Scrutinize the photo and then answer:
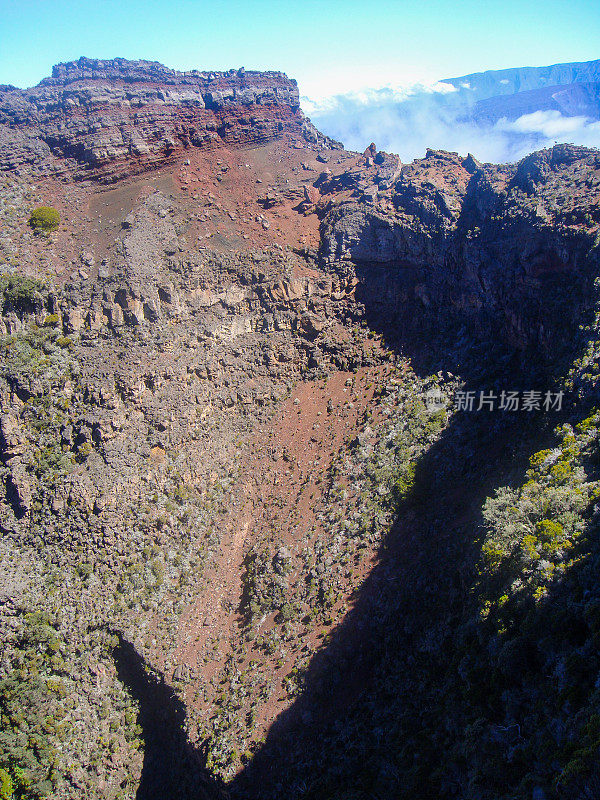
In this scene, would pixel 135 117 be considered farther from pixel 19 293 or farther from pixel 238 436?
pixel 238 436

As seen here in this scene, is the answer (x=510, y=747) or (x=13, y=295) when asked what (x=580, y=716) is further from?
(x=13, y=295)

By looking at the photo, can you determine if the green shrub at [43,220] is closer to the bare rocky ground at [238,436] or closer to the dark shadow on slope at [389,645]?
the bare rocky ground at [238,436]

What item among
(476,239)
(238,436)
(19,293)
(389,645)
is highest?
(476,239)

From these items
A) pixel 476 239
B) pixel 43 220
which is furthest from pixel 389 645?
pixel 43 220

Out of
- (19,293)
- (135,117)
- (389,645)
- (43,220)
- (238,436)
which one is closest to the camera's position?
(389,645)

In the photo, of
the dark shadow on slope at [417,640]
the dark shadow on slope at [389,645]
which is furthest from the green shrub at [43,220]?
the dark shadow on slope at [389,645]

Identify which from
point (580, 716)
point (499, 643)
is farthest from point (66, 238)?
point (580, 716)

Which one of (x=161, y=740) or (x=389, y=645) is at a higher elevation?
(x=389, y=645)
